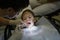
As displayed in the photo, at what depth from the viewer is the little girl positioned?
3.41 ft

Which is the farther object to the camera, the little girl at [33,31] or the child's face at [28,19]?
the child's face at [28,19]

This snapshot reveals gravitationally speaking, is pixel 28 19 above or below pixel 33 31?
above

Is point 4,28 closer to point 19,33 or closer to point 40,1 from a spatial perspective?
point 19,33

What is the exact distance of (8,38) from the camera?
1.11 meters

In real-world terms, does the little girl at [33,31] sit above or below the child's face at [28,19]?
below

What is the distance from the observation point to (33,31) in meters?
1.11

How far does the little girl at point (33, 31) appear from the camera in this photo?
3.41 ft

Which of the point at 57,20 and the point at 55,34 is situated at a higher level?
the point at 57,20

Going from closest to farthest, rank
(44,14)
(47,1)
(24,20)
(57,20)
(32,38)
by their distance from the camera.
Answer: (32,38)
(24,20)
(57,20)
(44,14)
(47,1)

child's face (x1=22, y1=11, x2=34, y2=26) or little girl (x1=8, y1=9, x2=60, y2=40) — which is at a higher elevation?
child's face (x1=22, y1=11, x2=34, y2=26)

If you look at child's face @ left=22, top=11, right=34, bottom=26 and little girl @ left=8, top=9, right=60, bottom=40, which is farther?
child's face @ left=22, top=11, right=34, bottom=26

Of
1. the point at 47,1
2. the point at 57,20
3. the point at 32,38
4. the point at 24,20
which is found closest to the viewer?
the point at 32,38

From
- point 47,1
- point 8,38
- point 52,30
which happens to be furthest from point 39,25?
point 47,1

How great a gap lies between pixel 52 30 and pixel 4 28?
0.46 meters
